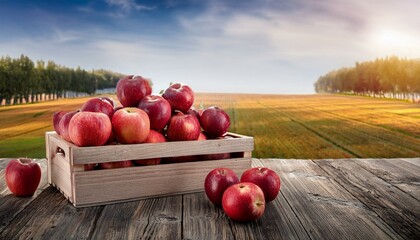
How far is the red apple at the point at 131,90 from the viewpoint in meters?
3.03

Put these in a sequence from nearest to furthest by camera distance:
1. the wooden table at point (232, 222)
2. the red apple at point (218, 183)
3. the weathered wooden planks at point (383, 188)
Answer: the wooden table at point (232, 222) < the weathered wooden planks at point (383, 188) < the red apple at point (218, 183)

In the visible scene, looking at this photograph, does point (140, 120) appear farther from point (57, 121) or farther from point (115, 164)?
point (57, 121)

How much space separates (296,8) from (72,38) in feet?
33.9

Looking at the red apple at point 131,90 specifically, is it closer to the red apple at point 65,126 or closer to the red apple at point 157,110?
the red apple at point 157,110

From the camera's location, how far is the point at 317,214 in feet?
8.13

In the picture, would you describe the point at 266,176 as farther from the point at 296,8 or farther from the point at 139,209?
the point at 296,8

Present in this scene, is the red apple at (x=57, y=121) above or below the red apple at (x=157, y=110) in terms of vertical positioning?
below

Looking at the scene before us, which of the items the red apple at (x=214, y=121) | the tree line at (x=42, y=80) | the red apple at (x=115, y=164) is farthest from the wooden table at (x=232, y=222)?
the tree line at (x=42, y=80)

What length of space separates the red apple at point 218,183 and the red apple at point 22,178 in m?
1.08

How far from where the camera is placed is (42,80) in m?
48.2

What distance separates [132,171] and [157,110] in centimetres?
41

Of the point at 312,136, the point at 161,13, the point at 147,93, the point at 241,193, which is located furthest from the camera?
the point at 312,136

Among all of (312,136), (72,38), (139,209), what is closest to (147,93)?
(139,209)

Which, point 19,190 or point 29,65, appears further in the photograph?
point 29,65
